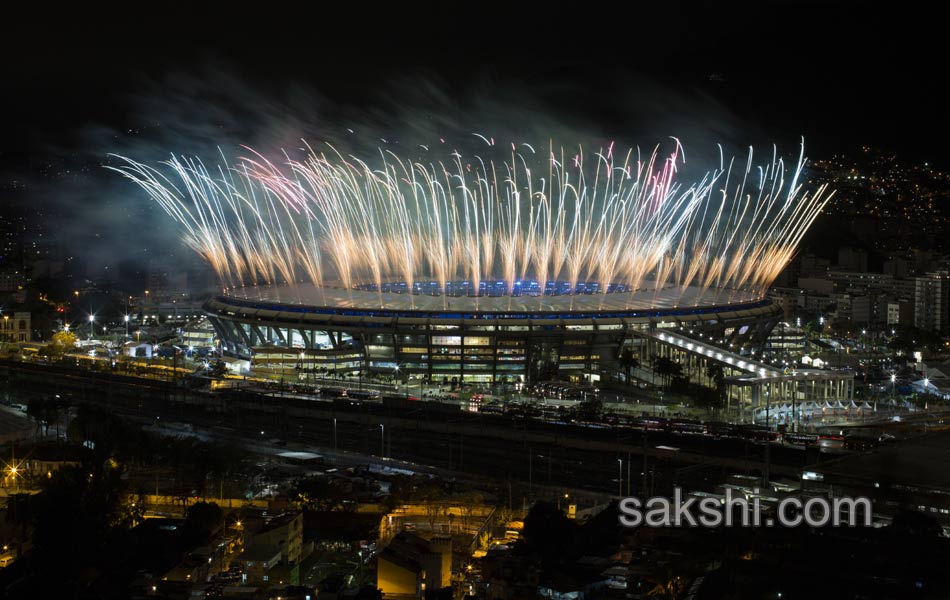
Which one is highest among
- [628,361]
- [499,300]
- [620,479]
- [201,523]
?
[499,300]

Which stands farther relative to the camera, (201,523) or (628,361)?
(628,361)

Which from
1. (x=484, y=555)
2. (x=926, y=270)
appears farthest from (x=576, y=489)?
(x=926, y=270)

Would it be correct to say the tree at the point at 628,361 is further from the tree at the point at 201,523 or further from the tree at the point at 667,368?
the tree at the point at 201,523

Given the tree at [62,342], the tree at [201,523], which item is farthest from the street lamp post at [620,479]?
the tree at [62,342]

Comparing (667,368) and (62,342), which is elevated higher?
(62,342)

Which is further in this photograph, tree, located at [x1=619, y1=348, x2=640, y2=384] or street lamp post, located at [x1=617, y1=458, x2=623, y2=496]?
tree, located at [x1=619, y1=348, x2=640, y2=384]

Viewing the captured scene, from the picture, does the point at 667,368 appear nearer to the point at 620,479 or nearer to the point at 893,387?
the point at 893,387

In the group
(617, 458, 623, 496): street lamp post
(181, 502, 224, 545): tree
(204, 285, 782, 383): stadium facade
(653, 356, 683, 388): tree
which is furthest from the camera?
(204, 285, 782, 383): stadium facade

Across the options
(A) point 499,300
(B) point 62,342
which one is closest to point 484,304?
(A) point 499,300

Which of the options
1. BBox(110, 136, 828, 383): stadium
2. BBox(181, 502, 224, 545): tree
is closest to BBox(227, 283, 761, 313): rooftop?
BBox(110, 136, 828, 383): stadium

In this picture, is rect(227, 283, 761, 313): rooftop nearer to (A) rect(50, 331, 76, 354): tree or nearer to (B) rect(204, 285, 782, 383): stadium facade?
(B) rect(204, 285, 782, 383): stadium facade

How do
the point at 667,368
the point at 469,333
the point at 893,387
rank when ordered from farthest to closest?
the point at 469,333 < the point at 893,387 < the point at 667,368

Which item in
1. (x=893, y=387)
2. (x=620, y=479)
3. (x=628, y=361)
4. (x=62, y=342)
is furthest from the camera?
(x=62, y=342)

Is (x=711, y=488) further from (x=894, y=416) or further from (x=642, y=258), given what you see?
(x=642, y=258)
